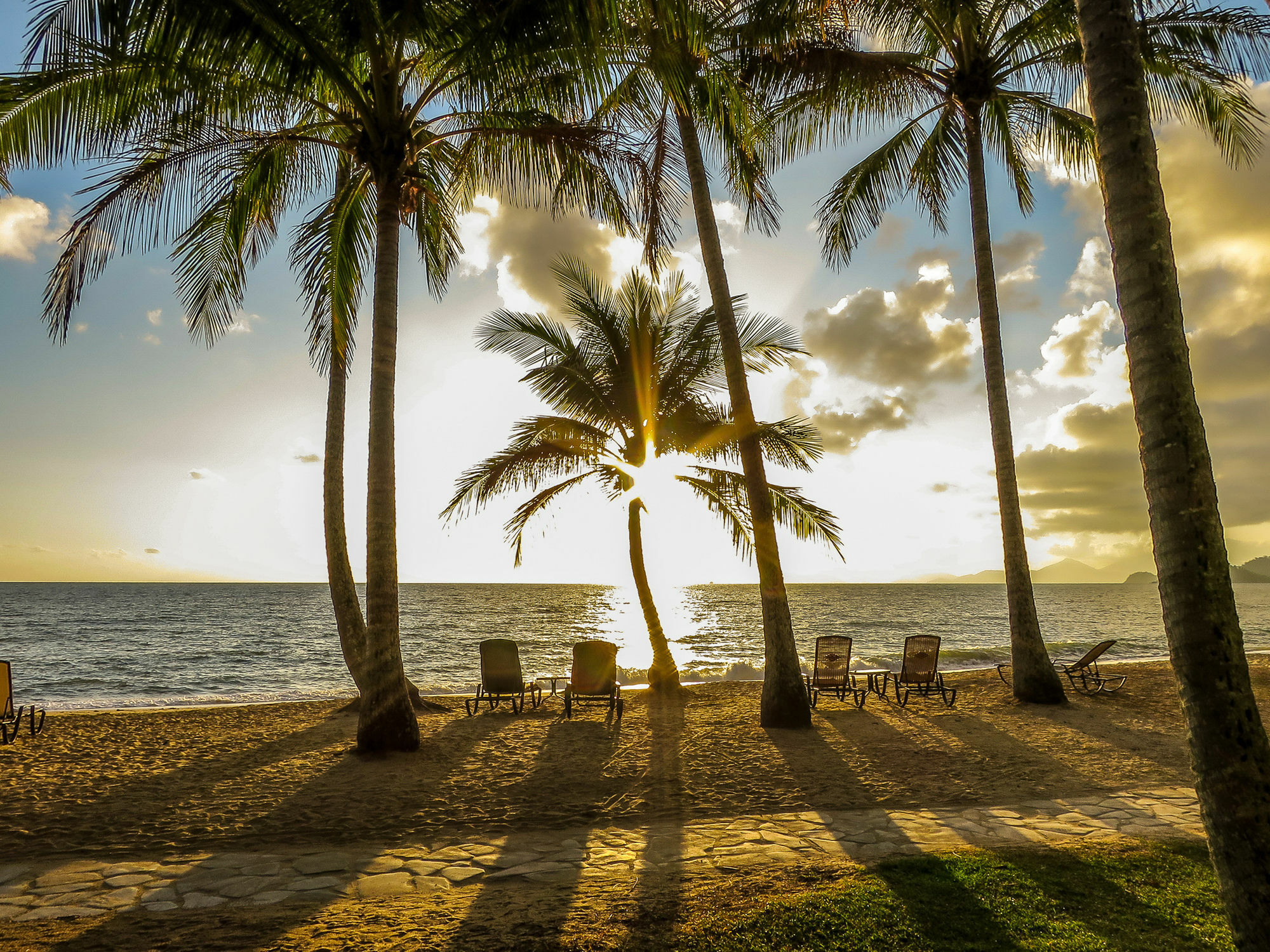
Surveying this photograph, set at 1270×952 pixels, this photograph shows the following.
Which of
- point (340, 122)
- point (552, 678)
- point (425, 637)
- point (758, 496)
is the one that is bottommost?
point (425, 637)

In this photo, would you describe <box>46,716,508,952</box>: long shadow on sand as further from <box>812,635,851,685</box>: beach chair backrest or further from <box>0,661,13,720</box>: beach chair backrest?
<box>812,635,851,685</box>: beach chair backrest

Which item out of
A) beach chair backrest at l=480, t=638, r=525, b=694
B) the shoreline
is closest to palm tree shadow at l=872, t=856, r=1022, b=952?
beach chair backrest at l=480, t=638, r=525, b=694

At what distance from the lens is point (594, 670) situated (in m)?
10.7

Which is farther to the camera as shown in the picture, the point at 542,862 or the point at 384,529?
the point at 384,529

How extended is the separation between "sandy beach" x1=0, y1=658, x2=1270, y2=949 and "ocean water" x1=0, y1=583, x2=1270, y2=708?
751cm

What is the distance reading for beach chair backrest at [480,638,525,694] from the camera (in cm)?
1090

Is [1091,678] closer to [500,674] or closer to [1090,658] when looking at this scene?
[1090,658]

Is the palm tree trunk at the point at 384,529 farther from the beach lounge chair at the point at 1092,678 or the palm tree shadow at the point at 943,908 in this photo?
the beach lounge chair at the point at 1092,678

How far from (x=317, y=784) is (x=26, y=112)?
6.71 m

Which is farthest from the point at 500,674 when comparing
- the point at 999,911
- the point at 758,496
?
the point at 999,911

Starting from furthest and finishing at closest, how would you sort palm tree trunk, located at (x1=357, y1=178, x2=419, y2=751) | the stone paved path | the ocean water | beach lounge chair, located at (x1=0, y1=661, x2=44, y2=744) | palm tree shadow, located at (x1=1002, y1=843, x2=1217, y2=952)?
1. the ocean water
2. beach lounge chair, located at (x1=0, y1=661, x2=44, y2=744)
3. palm tree trunk, located at (x1=357, y1=178, x2=419, y2=751)
4. the stone paved path
5. palm tree shadow, located at (x1=1002, y1=843, x2=1217, y2=952)

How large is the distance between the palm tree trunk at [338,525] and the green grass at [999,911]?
8.01m

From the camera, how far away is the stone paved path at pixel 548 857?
13.9ft

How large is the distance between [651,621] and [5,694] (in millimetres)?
8872
